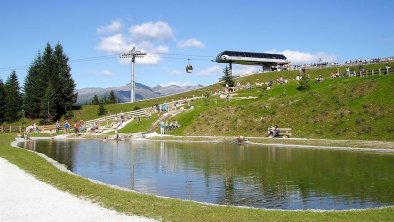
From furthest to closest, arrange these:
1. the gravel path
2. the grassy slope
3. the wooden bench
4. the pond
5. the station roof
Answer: the station roof, the wooden bench, the grassy slope, the pond, the gravel path

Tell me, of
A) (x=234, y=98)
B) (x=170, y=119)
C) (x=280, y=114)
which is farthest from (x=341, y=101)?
(x=170, y=119)

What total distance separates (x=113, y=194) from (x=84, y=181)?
425 cm

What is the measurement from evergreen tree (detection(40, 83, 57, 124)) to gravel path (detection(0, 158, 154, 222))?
83664mm

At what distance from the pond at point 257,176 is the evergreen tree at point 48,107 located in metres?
66.0

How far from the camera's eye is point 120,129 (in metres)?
73.8

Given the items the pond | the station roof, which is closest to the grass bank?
the pond

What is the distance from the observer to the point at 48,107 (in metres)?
99.8

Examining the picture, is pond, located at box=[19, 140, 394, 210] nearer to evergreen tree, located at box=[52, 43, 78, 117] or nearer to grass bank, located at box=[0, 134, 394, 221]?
grass bank, located at box=[0, 134, 394, 221]

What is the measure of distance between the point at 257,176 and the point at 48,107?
85076mm

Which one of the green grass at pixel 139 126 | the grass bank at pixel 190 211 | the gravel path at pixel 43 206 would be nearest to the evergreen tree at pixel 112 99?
the green grass at pixel 139 126

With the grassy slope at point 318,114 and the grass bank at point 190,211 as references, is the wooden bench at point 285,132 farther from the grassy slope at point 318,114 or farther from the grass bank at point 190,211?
the grass bank at point 190,211

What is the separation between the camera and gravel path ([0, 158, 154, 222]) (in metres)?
13.4

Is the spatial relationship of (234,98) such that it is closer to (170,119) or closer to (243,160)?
(170,119)

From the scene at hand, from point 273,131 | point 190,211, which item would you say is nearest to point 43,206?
point 190,211
